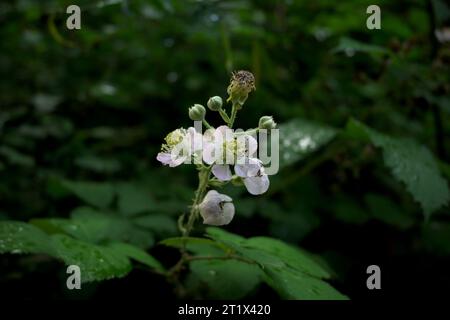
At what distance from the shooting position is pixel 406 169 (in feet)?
5.60

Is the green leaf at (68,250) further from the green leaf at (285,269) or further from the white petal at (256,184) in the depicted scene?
the white petal at (256,184)

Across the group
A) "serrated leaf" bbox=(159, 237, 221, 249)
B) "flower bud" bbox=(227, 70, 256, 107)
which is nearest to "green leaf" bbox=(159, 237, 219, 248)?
"serrated leaf" bbox=(159, 237, 221, 249)

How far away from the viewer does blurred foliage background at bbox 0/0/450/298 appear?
2.04 metres

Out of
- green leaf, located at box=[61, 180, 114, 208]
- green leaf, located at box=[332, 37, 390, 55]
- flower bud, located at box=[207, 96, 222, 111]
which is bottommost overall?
green leaf, located at box=[61, 180, 114, 208]

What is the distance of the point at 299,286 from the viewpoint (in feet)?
4.14

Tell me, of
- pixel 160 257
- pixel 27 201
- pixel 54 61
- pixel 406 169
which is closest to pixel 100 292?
pixel 160 257

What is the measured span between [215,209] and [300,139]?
0.87 meters

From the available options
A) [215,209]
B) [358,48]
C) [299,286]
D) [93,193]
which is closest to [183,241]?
[215,209]

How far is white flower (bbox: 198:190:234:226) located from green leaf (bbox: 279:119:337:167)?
1.96 feet

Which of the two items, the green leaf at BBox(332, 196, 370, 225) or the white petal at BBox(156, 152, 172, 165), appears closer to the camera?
the white petal at BBox(156, 152, 172, 165)

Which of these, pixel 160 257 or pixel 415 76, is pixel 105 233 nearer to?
pixel 160 257

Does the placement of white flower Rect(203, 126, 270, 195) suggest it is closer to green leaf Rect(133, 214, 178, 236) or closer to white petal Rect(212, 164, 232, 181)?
white petal Rect(212, 164, 232, 181)
